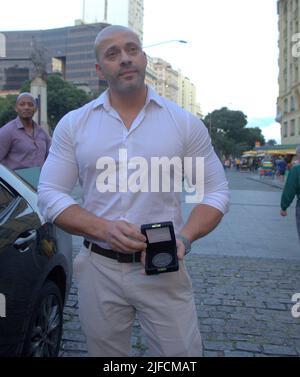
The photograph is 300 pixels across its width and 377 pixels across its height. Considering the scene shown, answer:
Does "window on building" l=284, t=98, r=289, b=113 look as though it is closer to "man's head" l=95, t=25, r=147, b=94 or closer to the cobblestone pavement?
the cobblestone pavement

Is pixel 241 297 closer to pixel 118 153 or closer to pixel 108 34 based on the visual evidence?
pixel 118 153

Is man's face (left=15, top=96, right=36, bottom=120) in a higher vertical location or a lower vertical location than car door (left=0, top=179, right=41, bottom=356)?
higher

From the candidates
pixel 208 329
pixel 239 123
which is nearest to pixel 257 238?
pixel 208 329

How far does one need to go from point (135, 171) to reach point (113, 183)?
4.3 inches

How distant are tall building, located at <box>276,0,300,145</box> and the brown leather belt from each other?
175ft

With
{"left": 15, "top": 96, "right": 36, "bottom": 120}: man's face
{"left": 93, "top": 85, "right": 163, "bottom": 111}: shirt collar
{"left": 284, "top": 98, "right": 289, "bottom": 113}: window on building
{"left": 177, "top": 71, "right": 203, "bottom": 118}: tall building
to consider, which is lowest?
{"left": 93, "top": 85, "right": 163, "bottom": 111}: shirt collar

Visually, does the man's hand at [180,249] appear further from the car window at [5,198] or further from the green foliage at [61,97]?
the green foliage at [61,97]

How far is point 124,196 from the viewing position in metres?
1.91

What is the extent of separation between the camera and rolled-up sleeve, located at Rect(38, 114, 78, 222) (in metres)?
1.95

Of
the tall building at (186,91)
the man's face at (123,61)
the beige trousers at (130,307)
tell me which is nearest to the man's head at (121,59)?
the man's face at (123,61)

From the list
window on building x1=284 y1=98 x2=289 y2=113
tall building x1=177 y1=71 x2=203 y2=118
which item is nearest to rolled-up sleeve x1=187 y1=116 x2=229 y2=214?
window on building x1=284 y1=98 x2=289 y2=113

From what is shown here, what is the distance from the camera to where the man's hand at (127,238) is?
1706 mm

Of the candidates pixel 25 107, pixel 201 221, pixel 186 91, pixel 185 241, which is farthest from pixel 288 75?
pixel 186 91

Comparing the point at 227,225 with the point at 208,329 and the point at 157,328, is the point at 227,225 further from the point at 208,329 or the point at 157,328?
the point at 157,328
